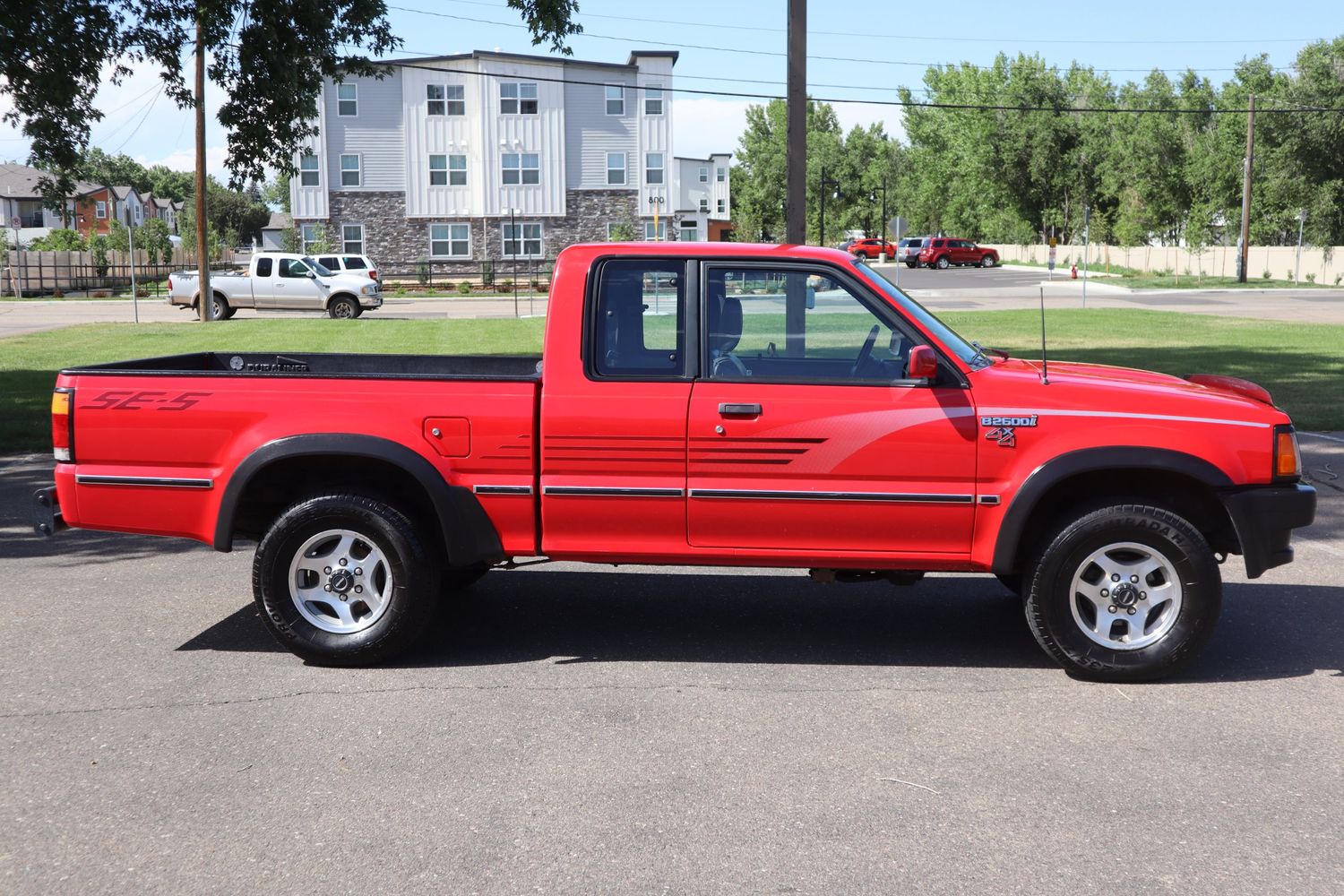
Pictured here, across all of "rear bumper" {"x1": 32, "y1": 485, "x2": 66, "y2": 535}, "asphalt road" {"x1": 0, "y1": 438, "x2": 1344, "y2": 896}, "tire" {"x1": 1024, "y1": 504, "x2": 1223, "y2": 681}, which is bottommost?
"asphalt road" {"x1": 0, "y1": 438, "x2": 1344, "y2": 896}

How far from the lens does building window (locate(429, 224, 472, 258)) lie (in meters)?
58.8

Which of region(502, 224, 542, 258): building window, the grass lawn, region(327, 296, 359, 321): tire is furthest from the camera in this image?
region(502, 224, 542, 258): building window

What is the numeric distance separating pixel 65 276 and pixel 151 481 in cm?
5344

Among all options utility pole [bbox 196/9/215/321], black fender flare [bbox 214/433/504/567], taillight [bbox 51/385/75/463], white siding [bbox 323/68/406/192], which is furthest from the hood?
white siding [bbox 323/68/406/192]

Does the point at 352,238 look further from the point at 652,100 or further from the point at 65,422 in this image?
the point at 65,422

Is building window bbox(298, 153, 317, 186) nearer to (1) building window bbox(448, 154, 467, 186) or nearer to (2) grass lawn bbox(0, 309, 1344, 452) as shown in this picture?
(1) building window bbox(448, 154, 467, 186)

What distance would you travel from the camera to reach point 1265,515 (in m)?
5.57

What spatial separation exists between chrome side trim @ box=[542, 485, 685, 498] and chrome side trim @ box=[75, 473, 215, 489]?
5.04 feet

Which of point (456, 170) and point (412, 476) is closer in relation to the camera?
point (412, 476)

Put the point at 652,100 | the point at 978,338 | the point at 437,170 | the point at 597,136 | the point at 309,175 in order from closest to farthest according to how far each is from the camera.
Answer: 1. the point at 978,338
2. the point at 309,175
3. the point at 652,100
4. the point at 437,170
5. the point at 597,136

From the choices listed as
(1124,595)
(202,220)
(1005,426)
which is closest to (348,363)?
(1005,426)

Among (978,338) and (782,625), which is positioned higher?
(978,338)

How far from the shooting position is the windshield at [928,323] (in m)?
5.73

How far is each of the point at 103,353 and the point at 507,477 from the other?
19814 mm
